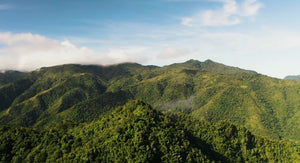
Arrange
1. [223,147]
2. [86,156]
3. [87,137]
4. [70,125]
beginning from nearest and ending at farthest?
[86,156] → [87,137] → [70,125] → [223,147]

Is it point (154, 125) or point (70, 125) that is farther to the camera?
point (70, 125)

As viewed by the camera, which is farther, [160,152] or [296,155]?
[296,155]

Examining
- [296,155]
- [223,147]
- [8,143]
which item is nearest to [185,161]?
[223,147]

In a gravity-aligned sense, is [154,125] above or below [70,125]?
above

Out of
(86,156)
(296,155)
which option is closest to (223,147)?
(296,155)

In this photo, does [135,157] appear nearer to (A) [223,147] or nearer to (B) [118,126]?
(B) [118,126]

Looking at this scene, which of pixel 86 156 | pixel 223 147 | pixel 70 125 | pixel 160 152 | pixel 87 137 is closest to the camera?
pixel 86 156

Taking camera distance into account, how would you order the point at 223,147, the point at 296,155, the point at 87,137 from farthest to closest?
the point at 296,155 → the point at 223,147 → the point at 87,137

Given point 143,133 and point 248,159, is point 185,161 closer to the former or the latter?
point 143,133

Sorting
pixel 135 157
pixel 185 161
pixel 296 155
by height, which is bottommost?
pixel 296 155
